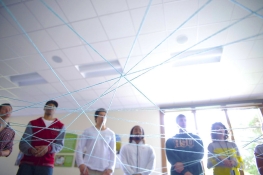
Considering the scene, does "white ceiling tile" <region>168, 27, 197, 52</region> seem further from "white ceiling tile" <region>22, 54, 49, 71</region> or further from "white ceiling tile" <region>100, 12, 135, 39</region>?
"white ceiling tile" <region>22, 54, 49, 71</region>

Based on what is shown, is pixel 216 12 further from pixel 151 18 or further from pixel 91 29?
pixel 91 29

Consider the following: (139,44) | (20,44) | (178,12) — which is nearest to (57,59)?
(20,44)

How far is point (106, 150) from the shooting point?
1.26 m

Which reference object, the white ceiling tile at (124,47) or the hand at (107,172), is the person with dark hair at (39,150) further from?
the white ceiling tile at (124,47)

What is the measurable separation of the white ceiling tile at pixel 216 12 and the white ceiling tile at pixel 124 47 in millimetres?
729

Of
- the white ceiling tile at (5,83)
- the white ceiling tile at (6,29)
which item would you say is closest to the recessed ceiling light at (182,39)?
the white ceiling tile at (6,29)

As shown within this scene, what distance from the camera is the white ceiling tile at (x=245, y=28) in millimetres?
1593

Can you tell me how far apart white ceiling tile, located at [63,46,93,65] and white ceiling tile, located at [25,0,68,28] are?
14.6 inches

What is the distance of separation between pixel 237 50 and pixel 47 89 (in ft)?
9.45

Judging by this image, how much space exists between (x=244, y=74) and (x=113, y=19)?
1.97 meters

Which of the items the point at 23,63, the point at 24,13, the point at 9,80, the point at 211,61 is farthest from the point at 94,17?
the point at 9,80

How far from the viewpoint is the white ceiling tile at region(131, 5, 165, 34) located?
154 centimetres

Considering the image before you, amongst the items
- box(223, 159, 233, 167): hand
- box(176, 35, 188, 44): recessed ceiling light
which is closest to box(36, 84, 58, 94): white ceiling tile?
box(176, 35, 188, 44): recessed ceiling light

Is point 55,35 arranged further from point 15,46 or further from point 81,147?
point 81,147
